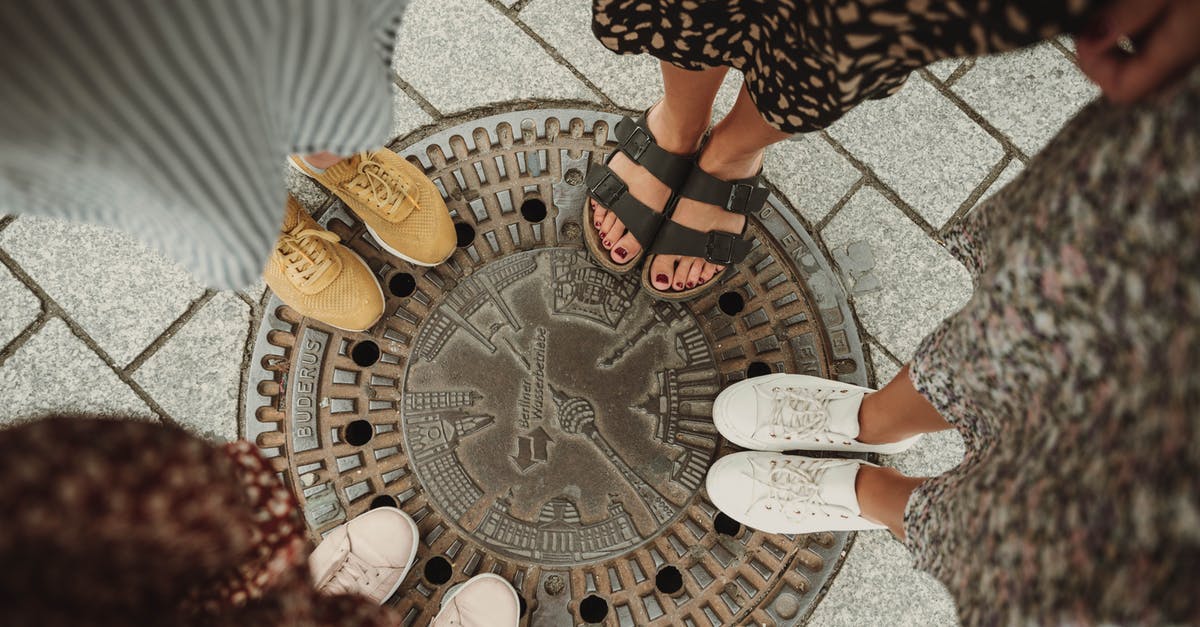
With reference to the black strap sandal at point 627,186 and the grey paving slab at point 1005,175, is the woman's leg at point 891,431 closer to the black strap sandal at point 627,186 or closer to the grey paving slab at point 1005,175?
the black strap sandal at point 627,186

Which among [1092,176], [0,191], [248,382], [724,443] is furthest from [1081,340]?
[248,382]

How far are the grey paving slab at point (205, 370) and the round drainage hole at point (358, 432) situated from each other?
319mm

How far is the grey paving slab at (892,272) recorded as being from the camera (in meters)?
2.05

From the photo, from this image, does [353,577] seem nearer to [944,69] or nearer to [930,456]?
[930,456]

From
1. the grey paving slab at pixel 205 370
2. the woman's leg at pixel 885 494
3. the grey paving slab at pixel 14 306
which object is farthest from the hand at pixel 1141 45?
the grey paving slab at pixel 14 306

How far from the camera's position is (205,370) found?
76.9 inches

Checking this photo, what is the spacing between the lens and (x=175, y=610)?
0.76 meters

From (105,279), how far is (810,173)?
2.09 m

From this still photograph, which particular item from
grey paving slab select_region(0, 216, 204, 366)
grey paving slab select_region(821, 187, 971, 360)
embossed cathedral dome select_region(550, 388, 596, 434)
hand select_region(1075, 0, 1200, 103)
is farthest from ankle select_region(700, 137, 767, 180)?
grey paving slab select_region(0, 216, 204, 366)

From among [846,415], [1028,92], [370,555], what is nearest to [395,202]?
[370,555]

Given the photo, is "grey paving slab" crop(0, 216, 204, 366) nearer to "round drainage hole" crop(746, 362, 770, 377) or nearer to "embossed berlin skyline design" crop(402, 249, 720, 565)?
"embossed berlin skyline design" crop(402, 249, 720, 565)

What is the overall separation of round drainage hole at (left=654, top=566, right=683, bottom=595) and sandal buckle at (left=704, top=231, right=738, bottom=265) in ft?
2.79

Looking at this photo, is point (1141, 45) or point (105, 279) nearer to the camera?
point (1141, 45)

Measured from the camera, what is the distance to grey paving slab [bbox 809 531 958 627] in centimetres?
191
